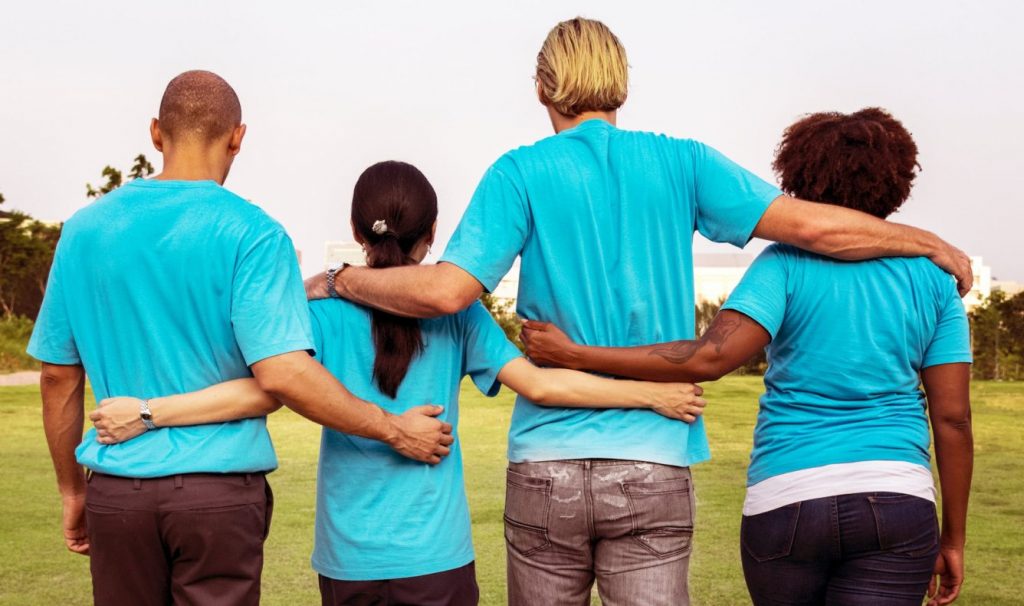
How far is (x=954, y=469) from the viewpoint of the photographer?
2576 millimetres

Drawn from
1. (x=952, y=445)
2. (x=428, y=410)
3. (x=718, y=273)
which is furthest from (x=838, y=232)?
(x=718, y=273)

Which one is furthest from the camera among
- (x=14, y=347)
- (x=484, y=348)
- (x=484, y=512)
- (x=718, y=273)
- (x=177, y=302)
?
(x=718, y=273)

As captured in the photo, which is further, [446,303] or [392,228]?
[392,228]

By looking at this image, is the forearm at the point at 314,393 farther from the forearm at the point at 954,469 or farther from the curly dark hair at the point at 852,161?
the forearm at the point at 954,469

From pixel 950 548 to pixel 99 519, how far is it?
6.30 feet

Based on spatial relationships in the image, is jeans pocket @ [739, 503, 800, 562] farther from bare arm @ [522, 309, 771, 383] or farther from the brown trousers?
the brown trousers

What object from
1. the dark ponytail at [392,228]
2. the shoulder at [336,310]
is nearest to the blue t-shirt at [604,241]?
the dark ponytail at [392,228]

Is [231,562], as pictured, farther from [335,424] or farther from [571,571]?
[571,571]

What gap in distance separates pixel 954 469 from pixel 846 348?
0.44m

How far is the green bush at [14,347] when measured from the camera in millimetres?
19141

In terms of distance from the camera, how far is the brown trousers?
2.32 meters

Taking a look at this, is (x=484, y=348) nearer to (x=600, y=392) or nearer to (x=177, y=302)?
(x=600, y=392)

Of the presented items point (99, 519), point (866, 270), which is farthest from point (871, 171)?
point (99, 519)

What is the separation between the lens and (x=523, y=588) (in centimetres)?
248
